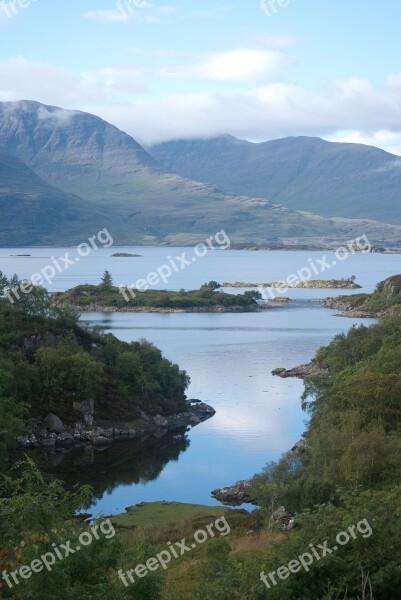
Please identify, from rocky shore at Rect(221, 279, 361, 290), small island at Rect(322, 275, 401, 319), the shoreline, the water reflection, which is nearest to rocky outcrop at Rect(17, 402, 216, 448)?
the water reflection

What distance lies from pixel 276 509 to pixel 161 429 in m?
27.8

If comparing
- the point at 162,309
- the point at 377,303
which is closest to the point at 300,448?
the point at 377,303

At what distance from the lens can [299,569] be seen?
50.6 ft

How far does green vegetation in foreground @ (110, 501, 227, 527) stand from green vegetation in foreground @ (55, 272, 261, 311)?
336 ft

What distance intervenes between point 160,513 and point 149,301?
358 ft

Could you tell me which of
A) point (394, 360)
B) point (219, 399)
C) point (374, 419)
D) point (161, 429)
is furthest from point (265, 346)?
point (374, 419)

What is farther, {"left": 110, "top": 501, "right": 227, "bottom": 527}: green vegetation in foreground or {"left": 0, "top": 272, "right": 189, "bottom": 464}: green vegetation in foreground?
{"left": 0, "top": 272, "right": 189, "bottom": 464}: green vegetation in foreground

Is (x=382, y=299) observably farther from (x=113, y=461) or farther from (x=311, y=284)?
(x=113, y=461)

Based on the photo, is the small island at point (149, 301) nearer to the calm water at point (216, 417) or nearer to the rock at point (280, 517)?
the calm water at point (216, 417)

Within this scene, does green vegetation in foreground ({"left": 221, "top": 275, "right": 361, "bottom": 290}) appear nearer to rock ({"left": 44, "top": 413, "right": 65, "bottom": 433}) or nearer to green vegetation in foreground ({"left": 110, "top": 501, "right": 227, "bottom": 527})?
rock ({"left": 44, "top": 413, "right": 65, "bottom": 433})

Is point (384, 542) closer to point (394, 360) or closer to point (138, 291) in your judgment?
point (394, 360)

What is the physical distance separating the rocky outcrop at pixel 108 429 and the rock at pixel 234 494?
13526 millimetres

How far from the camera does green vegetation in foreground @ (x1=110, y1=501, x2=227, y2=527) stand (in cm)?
3550

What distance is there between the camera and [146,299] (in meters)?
148
